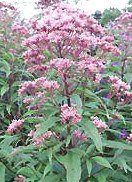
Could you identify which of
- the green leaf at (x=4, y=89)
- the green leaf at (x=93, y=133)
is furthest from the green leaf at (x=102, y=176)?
the green leaf at (x=4, y=89)

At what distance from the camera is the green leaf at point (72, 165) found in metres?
3.13

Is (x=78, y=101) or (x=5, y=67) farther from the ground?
(x=78, y=101)

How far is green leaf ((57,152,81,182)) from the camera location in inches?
123

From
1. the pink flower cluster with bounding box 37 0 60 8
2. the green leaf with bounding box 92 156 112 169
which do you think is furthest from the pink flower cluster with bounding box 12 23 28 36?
the green leaf with bounding box 92 156 112 169

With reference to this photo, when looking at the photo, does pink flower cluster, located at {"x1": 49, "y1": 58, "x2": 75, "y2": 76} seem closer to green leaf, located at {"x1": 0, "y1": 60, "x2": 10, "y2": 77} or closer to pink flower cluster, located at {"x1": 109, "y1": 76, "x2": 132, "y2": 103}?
pink flower cluster, located at {"x1": 109, "y1": 76, "x2": 132, "y2": 103}

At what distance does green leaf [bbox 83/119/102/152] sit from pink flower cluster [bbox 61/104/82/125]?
0.10 m

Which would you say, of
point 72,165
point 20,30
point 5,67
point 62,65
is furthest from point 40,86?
point 20,30

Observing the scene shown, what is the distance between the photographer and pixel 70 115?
3.20m

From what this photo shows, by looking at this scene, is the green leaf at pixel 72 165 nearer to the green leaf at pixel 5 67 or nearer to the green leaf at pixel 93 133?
the green leaf at pixel 93 133

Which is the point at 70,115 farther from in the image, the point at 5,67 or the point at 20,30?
the point at 20,30

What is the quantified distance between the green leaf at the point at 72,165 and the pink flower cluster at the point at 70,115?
0.28 meters

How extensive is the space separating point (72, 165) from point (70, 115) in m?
0.38

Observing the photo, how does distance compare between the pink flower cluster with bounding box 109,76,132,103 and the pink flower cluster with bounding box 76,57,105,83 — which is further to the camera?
the pink flower cluster with bounding box 109,76,132,103

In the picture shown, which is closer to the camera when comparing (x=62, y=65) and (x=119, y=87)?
(x=62, y=65)
